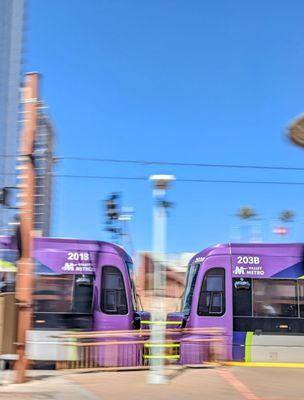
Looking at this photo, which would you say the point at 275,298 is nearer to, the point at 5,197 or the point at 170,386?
the point at 170,386

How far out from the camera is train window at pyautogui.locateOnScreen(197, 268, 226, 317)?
48.4 feet

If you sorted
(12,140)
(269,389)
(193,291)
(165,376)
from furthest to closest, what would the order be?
(12,140)
(193,291)
(165,376)
(269,389)

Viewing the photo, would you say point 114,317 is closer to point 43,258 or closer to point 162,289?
point 43,258

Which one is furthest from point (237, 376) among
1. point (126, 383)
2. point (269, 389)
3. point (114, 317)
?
point (114, 317)

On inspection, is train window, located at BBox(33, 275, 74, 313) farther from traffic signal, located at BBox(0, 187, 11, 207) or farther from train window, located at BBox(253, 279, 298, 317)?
train window, located at BBox(253, 279, 298, 317)

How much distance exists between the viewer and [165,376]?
11562 millimetres

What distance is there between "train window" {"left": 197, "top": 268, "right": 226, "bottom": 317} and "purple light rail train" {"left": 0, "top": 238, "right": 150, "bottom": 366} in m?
1.65

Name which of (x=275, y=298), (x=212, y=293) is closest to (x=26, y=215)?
(x=212, y=293)

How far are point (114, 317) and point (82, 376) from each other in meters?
2.42

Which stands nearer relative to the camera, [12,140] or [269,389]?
[269,389]

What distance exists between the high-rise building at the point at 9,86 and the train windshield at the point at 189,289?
7.87 m

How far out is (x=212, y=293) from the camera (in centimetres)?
1485

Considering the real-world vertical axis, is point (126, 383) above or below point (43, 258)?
below

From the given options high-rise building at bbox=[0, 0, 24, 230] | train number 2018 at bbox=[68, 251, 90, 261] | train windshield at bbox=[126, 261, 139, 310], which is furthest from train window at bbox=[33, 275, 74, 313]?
high-rise building at bbox=[0, 0, 24, 230]
